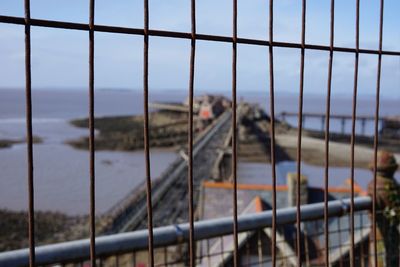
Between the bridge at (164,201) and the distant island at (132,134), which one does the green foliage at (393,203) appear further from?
the distant island at (132,134)

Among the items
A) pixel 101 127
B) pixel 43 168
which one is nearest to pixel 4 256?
pixel 43 168

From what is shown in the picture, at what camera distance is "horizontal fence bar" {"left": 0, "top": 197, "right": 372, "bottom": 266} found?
1817 mm

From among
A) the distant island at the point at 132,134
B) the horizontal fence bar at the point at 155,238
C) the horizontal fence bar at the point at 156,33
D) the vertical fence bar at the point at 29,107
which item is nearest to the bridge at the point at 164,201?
the horizontal fence bar at the point at 155,238

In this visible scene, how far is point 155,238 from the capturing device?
82.4 inches

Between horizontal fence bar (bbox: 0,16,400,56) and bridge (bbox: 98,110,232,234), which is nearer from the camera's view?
horizontal fence bar (bbox: 0,16,400,56)

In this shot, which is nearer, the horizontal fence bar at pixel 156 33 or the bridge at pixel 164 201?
the horizontal fence bar at pixel 156 33

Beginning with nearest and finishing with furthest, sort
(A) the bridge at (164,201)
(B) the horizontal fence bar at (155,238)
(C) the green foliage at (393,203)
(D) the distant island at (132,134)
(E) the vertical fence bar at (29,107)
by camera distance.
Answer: (E) the vertical fence bar at (29,107) < (B) the horizontal fence bar at (155,238) < (C) the green foliage at (393,203) < (A) the bridge at (164,201) < (D) the distant island at (132,134)

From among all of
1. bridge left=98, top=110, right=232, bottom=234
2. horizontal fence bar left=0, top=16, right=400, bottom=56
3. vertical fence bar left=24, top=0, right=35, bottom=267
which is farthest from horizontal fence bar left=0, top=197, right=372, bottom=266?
bridge left=98, top=110, right=232, bottom=234

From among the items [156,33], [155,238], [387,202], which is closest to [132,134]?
[387,202]

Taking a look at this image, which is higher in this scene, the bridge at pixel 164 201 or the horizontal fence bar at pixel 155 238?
the horizontal fence bar at pixel 155 238

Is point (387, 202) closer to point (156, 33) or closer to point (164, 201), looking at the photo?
point (156, 33)

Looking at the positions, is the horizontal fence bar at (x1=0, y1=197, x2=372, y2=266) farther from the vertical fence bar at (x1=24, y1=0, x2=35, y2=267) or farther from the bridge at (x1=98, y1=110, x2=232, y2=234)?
the bridge at (x1=98, y1=110, x2=232, y2=234)

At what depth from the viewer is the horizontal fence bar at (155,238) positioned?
1817mm

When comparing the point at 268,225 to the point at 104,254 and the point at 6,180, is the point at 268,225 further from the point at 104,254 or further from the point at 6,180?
the point at 6,180
